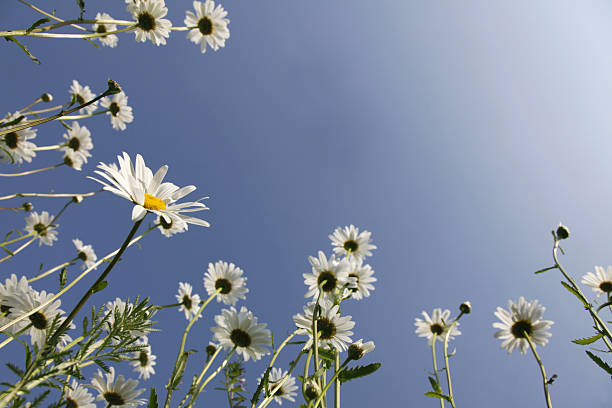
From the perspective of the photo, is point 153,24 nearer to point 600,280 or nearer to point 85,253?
point 85,253

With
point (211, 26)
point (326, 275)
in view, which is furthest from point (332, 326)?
point (211, 26)

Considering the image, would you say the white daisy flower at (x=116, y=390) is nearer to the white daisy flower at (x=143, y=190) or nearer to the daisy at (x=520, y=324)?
the white daisy flower at (x=143, y=190)

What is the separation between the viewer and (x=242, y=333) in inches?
66.5

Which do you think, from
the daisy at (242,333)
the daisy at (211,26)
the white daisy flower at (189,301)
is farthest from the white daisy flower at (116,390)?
the daisy at (211,26)

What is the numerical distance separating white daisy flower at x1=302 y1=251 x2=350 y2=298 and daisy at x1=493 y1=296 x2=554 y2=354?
3.75 ft

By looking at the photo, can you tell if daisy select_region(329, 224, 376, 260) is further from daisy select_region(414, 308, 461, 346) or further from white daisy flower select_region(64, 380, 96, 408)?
white daisy flower select_region(64, 380, 96, 408)

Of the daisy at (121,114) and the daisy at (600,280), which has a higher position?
the daisy at (121,114)

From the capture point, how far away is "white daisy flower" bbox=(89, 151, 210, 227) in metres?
0.86

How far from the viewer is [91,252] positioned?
449cm

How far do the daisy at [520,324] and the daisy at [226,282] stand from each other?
1.82 m

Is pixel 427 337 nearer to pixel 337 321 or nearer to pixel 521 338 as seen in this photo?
pixel 521 338

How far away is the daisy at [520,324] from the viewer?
→ 2219 millimetres

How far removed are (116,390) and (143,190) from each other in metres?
0.96

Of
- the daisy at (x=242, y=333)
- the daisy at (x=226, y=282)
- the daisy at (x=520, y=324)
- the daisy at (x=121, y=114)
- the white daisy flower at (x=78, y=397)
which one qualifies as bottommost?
the white daisy flower at (x=78, y=397)
